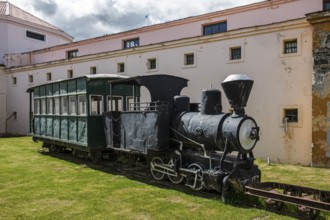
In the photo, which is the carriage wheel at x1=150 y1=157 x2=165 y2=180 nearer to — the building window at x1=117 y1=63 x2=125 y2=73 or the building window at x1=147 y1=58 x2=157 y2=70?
the building window at x1=147 y1=58 x2=157 y2=70

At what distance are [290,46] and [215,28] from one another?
5484 mm

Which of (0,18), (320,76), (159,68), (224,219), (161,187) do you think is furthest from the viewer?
(0,18)

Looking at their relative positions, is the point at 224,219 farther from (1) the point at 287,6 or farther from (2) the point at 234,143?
(1) the point at 287,6

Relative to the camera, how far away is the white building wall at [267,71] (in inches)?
526

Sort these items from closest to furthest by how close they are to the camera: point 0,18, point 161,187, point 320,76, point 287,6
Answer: point 161,187, point 320,76, point 287,6, point 0,18

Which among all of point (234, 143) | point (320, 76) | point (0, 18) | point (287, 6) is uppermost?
point (0, 18)

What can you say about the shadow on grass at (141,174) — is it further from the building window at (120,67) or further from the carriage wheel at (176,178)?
the building window at (120,67)

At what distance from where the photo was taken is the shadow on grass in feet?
24.0

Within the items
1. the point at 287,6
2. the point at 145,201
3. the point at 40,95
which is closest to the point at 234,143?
the point at 145,201

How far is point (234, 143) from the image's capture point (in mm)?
7879

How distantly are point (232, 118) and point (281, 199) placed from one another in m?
2.29

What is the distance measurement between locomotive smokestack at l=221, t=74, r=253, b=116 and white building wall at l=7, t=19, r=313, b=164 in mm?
6431

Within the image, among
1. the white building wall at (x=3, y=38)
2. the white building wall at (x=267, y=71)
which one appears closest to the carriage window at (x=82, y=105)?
the white building wall at (x=267, y=71)

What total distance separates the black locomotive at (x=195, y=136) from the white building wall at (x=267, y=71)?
5.01 meters
